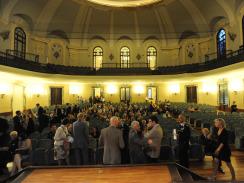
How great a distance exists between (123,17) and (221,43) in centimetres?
1130

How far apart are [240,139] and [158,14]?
72.9 feet

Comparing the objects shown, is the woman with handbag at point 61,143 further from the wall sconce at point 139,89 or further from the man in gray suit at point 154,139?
the wall sconce at point 139,89

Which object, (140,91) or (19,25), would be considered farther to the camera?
(140,91)

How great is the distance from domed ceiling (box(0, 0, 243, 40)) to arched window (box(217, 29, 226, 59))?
134cm

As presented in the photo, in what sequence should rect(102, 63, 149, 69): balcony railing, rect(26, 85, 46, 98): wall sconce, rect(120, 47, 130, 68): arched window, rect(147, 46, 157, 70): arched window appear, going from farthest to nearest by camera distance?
rect(120, 47, 130, 68): arched window
rect(147, 46, 157, 70): arched window
rect(102, 63, 149, 69): balcony railing
rect(26, 85, 46, 98): wall sconce

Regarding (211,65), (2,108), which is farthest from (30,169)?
(211,65)

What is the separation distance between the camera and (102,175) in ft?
14.8

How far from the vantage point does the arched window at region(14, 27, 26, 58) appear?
24.2m

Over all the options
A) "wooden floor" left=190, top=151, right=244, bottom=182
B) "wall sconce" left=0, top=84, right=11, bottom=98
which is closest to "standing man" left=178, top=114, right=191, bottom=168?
"wooden floor" left=190, top=151, right=244, bottom=182

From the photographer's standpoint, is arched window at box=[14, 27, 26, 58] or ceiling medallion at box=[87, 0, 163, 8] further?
ceiling medallion at box=[87, 0, 163, 8]

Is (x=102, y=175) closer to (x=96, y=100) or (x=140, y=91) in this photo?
(x=96, y=100)

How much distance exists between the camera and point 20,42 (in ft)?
82.6

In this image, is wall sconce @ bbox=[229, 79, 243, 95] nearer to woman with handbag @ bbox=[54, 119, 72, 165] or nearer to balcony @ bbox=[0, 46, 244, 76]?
balcony @ bbox=[0, 46, 244, 76]

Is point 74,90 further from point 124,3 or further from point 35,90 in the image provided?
point 124,3
